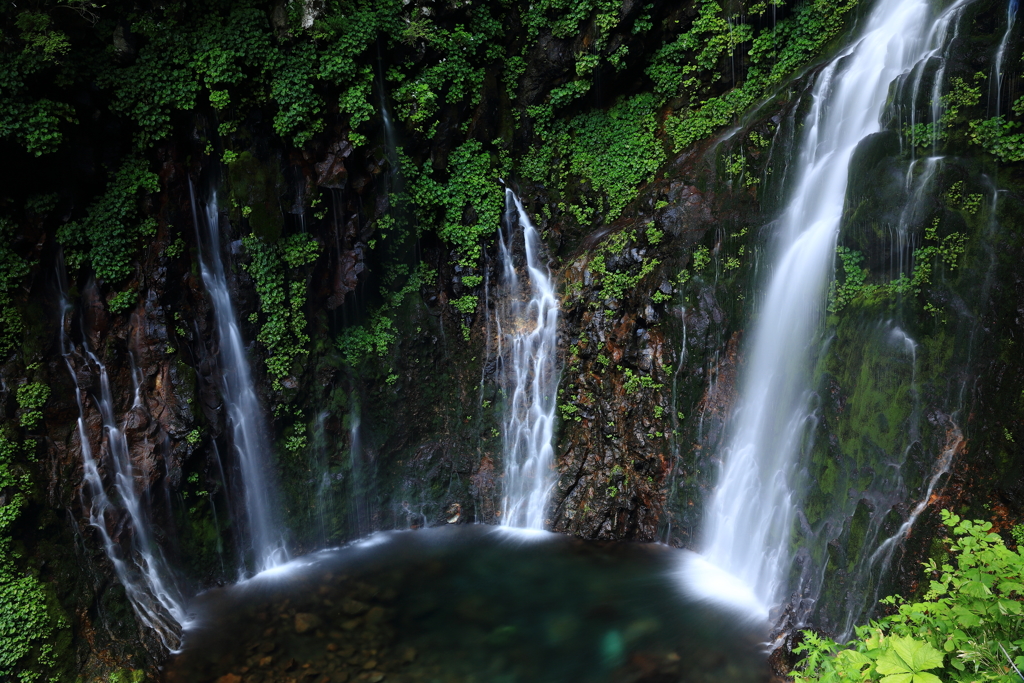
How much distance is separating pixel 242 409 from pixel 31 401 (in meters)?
2.53

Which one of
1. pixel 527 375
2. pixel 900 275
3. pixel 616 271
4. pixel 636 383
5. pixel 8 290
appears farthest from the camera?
pixel 527 375

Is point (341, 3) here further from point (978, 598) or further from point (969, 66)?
point (978, 598)

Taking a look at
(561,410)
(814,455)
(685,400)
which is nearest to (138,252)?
(561,410)

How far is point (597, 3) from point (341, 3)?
418cm

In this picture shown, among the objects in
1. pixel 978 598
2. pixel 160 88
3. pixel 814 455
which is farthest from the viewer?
pixel 160 88

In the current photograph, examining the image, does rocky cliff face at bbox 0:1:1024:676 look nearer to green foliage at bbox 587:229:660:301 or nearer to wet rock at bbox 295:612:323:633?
green foliage at bbox 587:229:660:301

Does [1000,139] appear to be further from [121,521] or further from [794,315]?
[121,521]

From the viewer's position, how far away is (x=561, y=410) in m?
10.2

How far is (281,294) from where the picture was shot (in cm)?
916

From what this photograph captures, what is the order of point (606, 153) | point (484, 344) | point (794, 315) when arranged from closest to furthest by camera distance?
point (794, 315) < point (606, 153) < point (484, 344)

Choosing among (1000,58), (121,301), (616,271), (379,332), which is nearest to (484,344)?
(379,332)

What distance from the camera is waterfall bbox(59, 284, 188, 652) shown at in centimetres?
764

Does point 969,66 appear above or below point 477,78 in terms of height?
below

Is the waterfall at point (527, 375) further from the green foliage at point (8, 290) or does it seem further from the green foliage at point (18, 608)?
the green foliage at point (8, 290)
